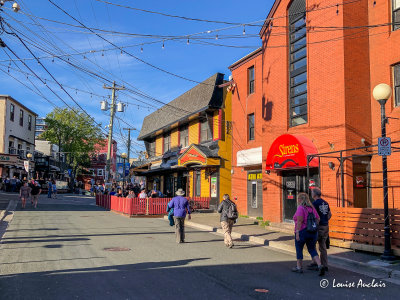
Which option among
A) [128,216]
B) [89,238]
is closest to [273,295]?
[89,238]

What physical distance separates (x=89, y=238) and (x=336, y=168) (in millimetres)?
8504

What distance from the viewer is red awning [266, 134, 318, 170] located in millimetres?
12749

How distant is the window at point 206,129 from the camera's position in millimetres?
23719

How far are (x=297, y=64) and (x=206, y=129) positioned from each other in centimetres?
1062

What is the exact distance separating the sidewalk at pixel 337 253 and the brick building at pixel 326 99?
1.75 m

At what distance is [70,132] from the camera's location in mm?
55000

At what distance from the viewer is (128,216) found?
1989cm

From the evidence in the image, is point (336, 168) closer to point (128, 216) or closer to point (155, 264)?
point (155, 264)

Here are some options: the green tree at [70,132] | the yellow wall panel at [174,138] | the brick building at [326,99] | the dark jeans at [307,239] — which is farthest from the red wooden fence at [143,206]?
the green tree at [70,132]

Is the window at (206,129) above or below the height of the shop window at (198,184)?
above

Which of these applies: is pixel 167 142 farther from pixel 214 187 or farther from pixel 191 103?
pixel 214 187

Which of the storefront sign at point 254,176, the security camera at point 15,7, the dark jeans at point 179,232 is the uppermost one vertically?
the security camera at point 15,7

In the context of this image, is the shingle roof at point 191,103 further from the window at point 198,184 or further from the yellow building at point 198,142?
the window at point 198,184

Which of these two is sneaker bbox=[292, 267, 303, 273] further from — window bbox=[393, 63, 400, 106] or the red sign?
the red sign
